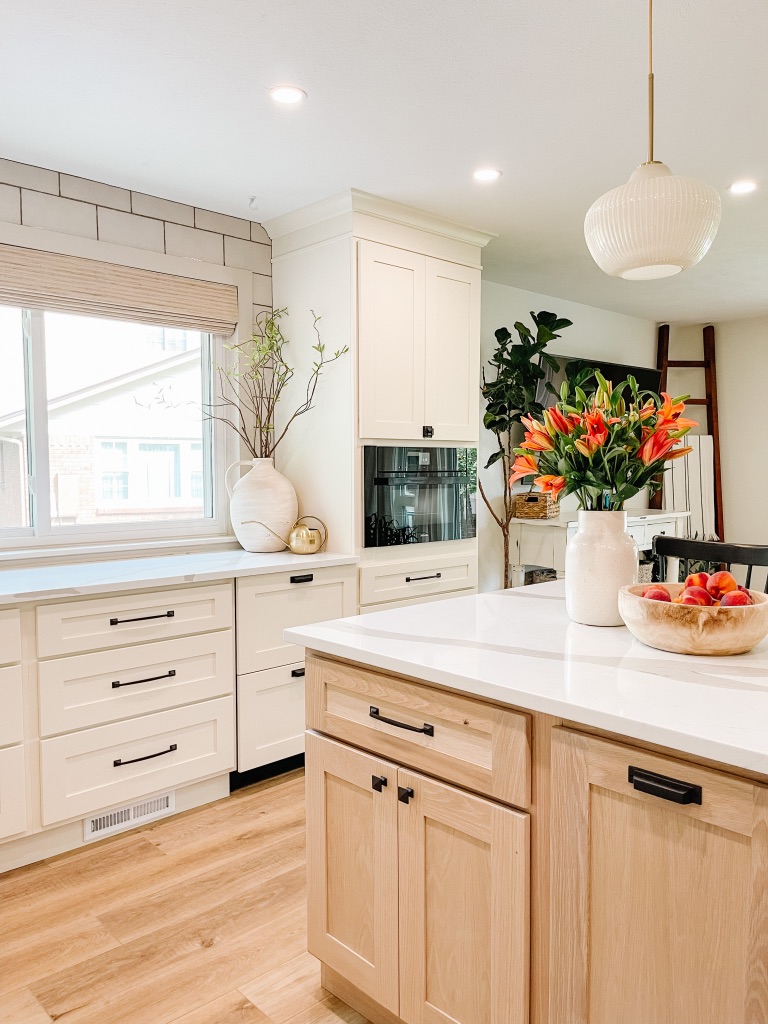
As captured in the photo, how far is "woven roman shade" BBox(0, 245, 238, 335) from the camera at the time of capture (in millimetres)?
2818

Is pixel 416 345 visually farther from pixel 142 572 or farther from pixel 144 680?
pixel 144 680

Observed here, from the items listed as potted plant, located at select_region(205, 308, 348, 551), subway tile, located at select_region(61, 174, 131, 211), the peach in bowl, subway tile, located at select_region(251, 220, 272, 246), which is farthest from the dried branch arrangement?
the peach in bowl

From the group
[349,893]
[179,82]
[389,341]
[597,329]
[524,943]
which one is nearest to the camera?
[524,943]

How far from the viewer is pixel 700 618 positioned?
4.50 ft

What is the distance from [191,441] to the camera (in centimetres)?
349

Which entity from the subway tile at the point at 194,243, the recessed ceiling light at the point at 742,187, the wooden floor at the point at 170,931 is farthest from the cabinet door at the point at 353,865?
the recessed ceiling light at the point at 742,187

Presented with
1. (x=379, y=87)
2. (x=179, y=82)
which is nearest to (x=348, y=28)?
(x=379, y=87)

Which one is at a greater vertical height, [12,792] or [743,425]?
→ [743,425]

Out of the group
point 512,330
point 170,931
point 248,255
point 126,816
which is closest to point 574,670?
point 170,931

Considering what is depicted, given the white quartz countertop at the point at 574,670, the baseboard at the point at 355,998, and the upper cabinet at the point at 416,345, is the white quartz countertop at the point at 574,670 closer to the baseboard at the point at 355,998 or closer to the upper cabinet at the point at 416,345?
the baseboard at the point at 355,998

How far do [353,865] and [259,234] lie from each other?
115 inches

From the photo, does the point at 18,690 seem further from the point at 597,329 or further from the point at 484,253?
the point at 597,329

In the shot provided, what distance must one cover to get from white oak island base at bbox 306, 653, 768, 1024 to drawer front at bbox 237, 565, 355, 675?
126 centimetres

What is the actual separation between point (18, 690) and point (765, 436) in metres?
5.73
